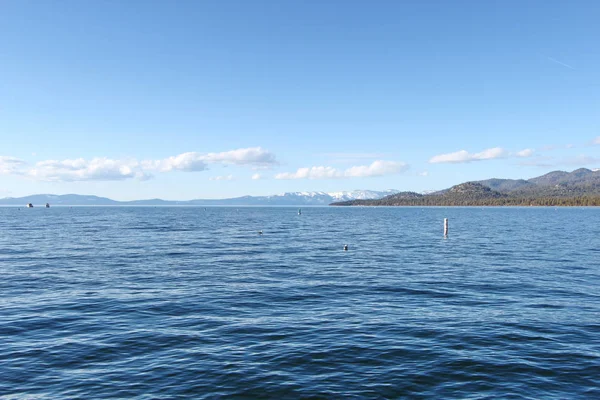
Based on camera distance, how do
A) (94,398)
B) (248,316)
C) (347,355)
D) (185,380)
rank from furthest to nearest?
1. (248,316)
2. (347,355)
3. (185,380)
4. (94,398)

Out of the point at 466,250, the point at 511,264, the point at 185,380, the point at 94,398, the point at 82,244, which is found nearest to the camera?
the point at 94,398

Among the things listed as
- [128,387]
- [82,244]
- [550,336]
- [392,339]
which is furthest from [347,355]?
[82,244]

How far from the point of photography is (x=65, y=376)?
17.7 m

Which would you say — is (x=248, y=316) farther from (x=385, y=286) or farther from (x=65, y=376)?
(x=385, y=286)

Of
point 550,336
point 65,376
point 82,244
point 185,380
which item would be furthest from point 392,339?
point 82,244

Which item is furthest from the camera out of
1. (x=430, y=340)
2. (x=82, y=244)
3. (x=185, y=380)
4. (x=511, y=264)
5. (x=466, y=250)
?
(x=82, y=244)

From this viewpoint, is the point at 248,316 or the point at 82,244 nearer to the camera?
the point at 248,316

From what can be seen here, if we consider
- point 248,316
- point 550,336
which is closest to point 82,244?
point 248,316

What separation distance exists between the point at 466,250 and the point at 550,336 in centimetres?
4212

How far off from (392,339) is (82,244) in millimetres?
60649

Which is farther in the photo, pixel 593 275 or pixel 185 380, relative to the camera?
pixel 593 275

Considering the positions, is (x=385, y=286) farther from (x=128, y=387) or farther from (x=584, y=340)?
(x=128, y=387)

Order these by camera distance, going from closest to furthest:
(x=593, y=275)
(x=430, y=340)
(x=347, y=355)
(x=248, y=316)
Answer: (x=347, y=355) < (x=430, y=340) < (x=248, y=316) < (x=593, y=275)

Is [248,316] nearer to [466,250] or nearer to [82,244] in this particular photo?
[466,250]
